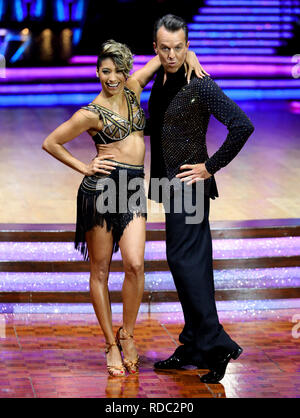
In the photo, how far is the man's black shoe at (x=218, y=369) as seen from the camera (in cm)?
409

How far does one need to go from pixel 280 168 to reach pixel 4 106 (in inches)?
163

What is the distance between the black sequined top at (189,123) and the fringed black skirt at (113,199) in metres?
0.12

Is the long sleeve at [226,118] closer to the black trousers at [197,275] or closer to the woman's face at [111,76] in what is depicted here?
the black trousers at [197,275]

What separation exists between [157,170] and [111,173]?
22 cm

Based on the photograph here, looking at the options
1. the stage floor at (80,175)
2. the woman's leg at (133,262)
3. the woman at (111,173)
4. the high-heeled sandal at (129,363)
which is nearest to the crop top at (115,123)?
the woman at (111,173)

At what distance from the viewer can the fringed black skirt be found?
4125mm

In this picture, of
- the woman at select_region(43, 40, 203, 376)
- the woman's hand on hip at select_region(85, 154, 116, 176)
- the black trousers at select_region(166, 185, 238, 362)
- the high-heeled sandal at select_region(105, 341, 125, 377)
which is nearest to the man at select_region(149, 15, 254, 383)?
the black trousers at select_region(166, 185, 238, 362)

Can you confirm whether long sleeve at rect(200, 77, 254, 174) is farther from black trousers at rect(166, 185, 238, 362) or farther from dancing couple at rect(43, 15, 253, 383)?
black trousers at rect(166, 185, 238, 362)

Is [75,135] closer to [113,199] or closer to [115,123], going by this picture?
[115,123]

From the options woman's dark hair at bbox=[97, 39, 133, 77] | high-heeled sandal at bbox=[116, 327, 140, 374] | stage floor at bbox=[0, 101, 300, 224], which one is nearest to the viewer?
woman's dark hair at bbox=[97, 39, 133, 77]

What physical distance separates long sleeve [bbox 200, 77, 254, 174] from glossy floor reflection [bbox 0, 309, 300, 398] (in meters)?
1.05

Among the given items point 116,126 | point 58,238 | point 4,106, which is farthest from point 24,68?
point 116,126

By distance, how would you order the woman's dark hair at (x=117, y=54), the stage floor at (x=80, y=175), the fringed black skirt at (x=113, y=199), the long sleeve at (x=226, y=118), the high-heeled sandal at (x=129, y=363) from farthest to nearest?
the stage floor at (x=80, y=175), the high-heeled sandal at (x=129, y=363), the fringed black skirt at (x=113, y=199), the woman's dark hair at (x=117, y=54), the long sleeve at (x=226, y=118)
